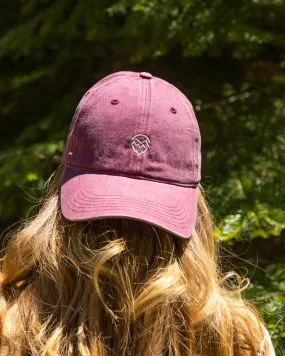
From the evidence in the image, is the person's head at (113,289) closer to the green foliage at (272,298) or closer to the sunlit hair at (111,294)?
the sunlit hair at (111,294)

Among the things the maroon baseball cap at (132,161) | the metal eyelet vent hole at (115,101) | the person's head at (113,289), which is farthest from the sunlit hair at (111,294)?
the metal eyelet vent hole at (115,101)

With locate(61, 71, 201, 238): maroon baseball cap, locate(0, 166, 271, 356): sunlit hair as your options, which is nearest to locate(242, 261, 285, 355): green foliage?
locate(0, 166, 271, 356): sunlit hair

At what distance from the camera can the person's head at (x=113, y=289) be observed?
62.7 inches

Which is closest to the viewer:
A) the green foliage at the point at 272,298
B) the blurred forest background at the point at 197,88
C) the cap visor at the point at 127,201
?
the cap visor at the point at 127,201

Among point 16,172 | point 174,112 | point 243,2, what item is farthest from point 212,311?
point 243,2

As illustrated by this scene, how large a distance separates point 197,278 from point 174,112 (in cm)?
46

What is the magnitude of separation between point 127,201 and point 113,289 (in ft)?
0.92

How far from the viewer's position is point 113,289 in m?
1.68

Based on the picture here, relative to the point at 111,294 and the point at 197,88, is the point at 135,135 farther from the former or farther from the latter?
the point at 197,88

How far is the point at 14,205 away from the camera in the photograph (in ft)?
8.84

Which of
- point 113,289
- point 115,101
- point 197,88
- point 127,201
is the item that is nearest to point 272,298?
point 113,289

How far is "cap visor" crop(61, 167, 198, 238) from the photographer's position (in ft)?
5.05

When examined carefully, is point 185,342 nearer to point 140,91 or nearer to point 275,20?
point 140,91

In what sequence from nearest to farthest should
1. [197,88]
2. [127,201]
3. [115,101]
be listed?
1. [127,201]
2. [115,101]
3. [197,88]
